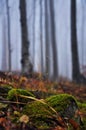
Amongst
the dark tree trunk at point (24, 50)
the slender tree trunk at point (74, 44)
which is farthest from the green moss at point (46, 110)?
the slender tree trunk at point (74, 44)

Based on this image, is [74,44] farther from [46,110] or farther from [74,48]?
[46,110]

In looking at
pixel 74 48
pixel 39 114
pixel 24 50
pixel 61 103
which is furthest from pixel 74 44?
pixel 39 114

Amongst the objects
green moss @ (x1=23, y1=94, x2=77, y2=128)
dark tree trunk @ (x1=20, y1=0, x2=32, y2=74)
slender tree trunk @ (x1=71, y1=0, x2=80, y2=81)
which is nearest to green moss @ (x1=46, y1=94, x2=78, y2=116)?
green moss @ (x1=23, y1=94, x2=77, y2=128)

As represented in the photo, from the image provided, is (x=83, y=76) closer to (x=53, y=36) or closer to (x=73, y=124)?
(x=53, y=36)

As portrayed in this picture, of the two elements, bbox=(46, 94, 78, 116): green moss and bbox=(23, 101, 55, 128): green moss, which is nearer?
bbox=(23, 101, 55, 128): green moss

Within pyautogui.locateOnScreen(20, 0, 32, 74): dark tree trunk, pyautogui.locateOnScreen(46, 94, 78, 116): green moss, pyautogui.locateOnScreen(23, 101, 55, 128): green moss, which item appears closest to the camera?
pyautogui.locateOnScreen(23, 101, 55, 128): green moss

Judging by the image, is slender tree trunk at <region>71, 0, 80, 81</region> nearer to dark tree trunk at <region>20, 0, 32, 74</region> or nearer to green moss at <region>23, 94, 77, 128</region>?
dark tree trunk at <region>20, 0, 32, 74</region>

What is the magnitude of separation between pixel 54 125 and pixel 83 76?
1213 cm

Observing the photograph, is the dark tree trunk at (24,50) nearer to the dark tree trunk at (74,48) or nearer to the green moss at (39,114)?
the dark tree trunk at (74,48)

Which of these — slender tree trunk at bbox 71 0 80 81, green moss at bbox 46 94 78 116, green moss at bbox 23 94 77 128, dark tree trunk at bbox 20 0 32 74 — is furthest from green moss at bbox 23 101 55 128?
slender tree trunk at bbox 71 0 80 81

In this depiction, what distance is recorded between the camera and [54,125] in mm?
3715

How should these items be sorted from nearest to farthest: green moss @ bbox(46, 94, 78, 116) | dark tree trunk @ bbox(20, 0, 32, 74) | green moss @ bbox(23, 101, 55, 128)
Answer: green moss @ bbox(23, 101, 55, 128) → green moss @ bbox(46, 94, 78, 116) → dark tree trunk @ bbox(20, 0, 32, 74)

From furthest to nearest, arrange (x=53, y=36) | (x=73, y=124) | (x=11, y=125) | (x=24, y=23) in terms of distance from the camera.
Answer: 1. (x=53, y=36)
2. (x=24, y=23)
3. (x=73, y=124)
4. (x=11, y=125)

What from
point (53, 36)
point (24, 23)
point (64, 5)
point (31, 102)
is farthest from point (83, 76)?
point (64, 5)
